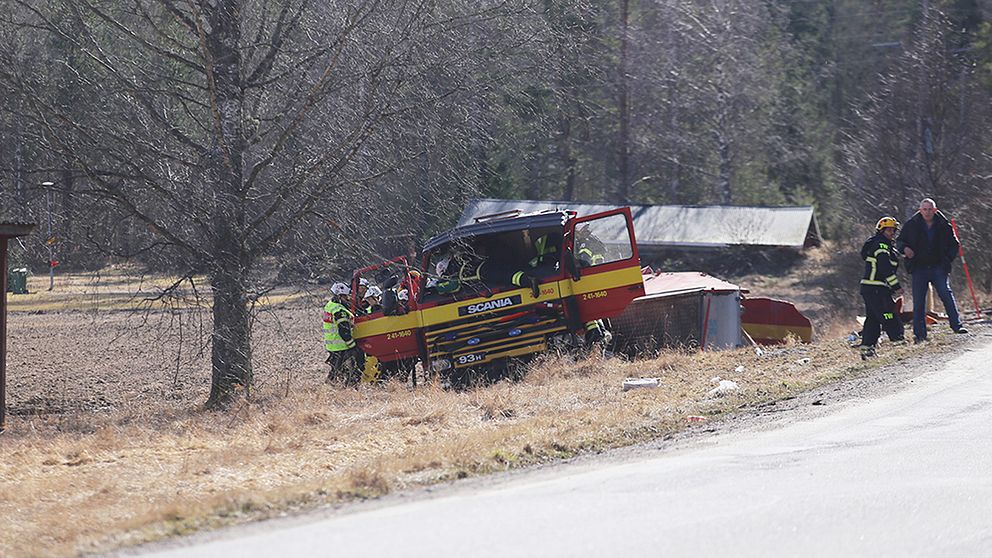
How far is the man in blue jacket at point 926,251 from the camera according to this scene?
50.4ft

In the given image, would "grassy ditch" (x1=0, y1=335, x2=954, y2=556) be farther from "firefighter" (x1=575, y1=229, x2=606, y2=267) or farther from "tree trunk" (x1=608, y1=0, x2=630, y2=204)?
"tree trunk" (x1=608, y1=0, x2=630, y2=204)

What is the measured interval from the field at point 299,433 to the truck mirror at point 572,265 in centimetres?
123

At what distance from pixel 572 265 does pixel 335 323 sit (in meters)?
3.57

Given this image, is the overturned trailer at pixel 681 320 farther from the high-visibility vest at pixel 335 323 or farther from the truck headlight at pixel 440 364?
the high-visibility vest at pixel 335 323

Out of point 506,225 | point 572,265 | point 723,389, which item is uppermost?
point 506,225

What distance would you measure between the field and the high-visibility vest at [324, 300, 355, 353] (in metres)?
0.43

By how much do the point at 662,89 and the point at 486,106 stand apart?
3589 cm

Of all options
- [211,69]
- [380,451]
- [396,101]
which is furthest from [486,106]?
[380,451]

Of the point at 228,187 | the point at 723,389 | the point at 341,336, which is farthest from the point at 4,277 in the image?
the point at 723,389

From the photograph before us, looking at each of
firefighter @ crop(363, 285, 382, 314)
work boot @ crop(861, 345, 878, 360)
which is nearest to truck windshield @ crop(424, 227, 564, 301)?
firefighter @ crop(363, 285, 382, 314)

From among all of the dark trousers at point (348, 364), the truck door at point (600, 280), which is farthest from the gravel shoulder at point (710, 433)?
the dark trousers at point (348, 364)

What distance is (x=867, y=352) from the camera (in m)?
14.4

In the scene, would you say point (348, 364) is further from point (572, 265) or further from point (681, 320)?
point (681, 320)

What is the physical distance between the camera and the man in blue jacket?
15.4 meters
